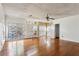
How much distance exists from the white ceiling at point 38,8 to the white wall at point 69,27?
0.09 metres

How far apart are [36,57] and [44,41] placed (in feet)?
1.07

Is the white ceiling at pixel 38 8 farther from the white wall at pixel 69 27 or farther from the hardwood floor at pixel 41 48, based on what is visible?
the hardwood floor at pixel 41 48

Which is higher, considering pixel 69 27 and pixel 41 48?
pixel 69 27

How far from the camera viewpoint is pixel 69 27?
169 centimetres

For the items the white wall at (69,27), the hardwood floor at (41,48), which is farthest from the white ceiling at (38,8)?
the hardwood floor at (41,48)

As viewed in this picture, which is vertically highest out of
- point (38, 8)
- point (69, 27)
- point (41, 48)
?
point (38, 8)

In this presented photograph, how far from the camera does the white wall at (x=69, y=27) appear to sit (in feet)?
5.49

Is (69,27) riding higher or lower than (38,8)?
lower

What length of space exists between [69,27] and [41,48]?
2.01 ft

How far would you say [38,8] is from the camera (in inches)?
65.7

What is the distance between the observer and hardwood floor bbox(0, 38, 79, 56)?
1666 millimetres

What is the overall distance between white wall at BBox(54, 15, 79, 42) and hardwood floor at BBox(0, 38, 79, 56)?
4.2 inches

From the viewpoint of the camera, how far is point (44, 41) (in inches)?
66.4

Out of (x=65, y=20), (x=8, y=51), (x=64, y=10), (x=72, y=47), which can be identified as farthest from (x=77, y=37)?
(x=8, y=51)
